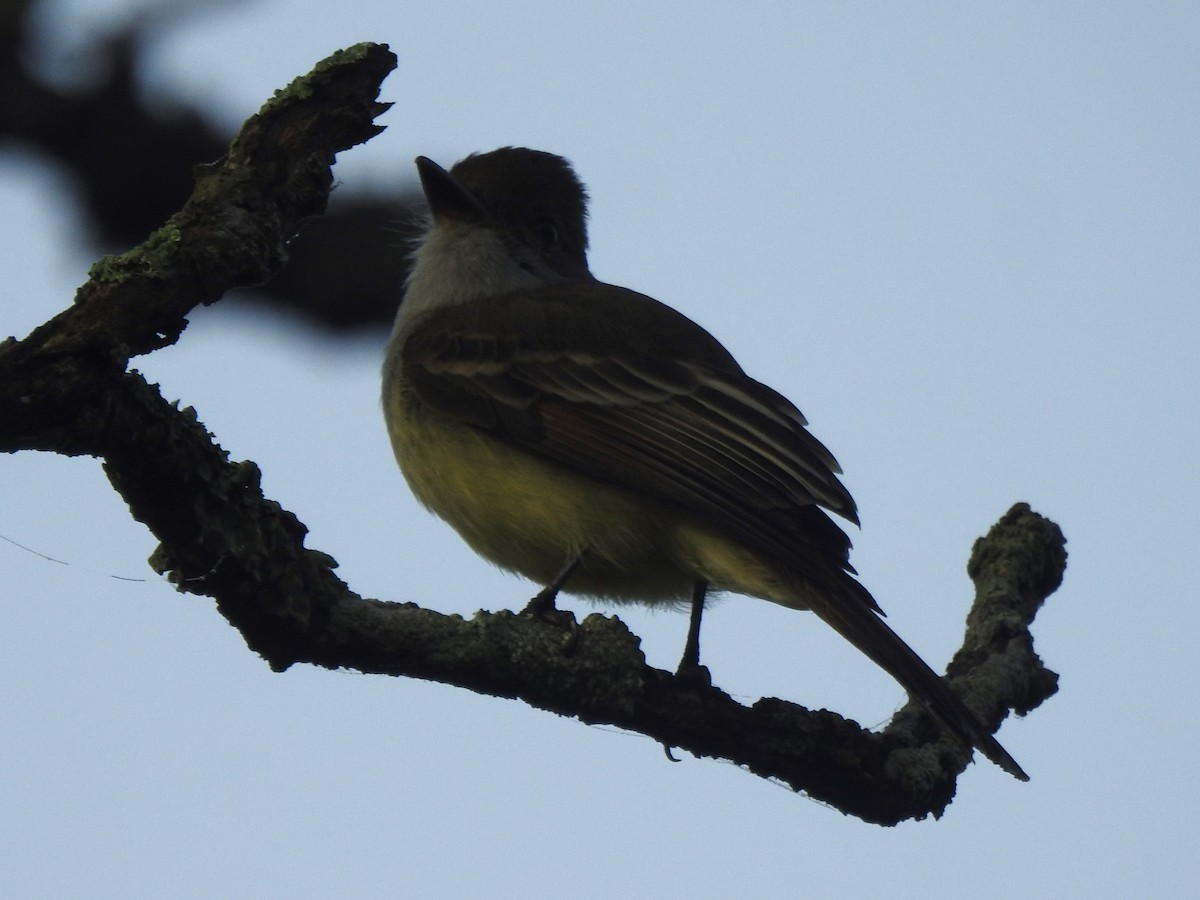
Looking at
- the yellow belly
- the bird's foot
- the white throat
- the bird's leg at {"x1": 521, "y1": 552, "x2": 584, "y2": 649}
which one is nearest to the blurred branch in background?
the white throat

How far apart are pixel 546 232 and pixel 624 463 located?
2.59m

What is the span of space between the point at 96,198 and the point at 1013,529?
5.00 metres

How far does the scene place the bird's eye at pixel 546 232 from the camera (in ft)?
27.7

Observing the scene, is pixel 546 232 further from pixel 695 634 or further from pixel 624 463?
pixel 695 634

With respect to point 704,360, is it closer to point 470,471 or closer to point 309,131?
point 470,471

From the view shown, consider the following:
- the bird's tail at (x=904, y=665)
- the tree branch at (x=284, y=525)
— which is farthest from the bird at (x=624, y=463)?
the tree branch at (x=284, y=525)

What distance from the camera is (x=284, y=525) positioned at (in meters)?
4.44

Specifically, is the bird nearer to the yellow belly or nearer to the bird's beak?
the yellow belly

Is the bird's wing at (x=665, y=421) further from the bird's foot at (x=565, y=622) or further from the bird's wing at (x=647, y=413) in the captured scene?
the bird's foot at (x=565, y=622)

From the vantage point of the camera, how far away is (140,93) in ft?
27.3

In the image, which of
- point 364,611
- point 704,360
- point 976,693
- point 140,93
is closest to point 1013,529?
point 976,693

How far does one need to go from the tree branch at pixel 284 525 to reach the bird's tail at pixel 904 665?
262 millimetres

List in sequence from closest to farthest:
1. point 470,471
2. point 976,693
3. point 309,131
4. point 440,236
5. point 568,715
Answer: point 309,131 < point 568,715 < point 976,693 < point 470,471 < point 440,236

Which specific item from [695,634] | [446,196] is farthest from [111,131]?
[695,634]
